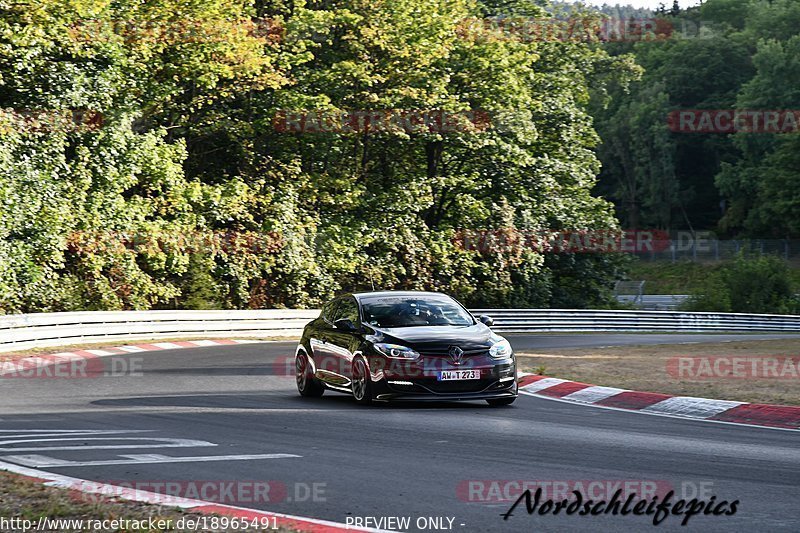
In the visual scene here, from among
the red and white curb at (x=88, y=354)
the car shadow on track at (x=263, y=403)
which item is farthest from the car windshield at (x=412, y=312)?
the red and white curb at (x=88, y=354)

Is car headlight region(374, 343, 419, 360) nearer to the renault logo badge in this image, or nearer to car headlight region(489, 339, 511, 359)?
the renault logo badge

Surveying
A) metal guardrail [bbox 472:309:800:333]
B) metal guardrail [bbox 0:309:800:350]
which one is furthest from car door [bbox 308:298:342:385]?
metal guardrail [bbox 472:309:800:333]

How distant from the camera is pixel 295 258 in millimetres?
39875

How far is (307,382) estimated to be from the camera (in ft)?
54.1

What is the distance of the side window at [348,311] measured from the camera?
52.3 feet

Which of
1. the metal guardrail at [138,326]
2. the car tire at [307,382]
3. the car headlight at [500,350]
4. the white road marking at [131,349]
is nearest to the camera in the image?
the car headlight at [500,350]

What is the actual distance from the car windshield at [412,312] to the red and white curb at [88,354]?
300 inches

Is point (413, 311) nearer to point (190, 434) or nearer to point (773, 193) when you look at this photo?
point (190, 434)

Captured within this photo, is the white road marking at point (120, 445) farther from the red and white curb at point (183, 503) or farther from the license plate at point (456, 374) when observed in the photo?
the license plate at point (456, 374)

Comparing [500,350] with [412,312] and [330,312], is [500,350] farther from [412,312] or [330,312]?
[330,312]

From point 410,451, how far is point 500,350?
4567 mm

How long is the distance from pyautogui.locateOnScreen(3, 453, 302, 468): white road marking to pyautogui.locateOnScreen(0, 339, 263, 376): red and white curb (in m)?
11.2

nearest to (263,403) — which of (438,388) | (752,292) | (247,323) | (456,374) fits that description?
(438,388)

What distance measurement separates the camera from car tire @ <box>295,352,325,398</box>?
1641cm
